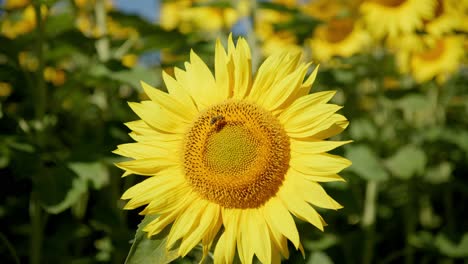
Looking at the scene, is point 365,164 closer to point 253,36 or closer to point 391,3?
point 253,36

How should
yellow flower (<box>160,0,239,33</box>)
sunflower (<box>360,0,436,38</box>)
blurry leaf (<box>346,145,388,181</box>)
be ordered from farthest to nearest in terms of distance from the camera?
yellow flower (<box>160,0,239,33</box>), sunflower (<box>360,0,436,38</box>), blurry leaf (<box>346,145,388,181</box>)

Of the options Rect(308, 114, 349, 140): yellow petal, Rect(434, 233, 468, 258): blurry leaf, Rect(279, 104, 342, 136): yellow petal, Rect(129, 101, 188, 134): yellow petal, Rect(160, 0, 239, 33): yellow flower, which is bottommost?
Rect(434, 233, 468, 258): blurry leaf

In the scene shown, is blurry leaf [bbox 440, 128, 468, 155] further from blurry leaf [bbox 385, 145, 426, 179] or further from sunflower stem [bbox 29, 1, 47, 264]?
sunflower stem [bbox 29, 1, 47, 264]

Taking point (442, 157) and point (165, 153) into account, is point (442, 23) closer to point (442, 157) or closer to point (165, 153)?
point (442, 157)

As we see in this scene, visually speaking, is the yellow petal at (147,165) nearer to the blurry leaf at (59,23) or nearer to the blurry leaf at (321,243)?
the blurry leaf at (321,243)

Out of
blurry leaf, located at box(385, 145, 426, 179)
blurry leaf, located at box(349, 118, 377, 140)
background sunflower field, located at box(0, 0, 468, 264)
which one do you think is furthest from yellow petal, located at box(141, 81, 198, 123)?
blurry leaf, located at box(349, 118, 377, 140)

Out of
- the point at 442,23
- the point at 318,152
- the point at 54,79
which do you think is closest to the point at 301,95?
the point at 318,152

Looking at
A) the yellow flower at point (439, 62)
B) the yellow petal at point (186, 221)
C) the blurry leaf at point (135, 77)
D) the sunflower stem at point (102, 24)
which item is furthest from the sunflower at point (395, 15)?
the yellow petal at point (186, 221)
